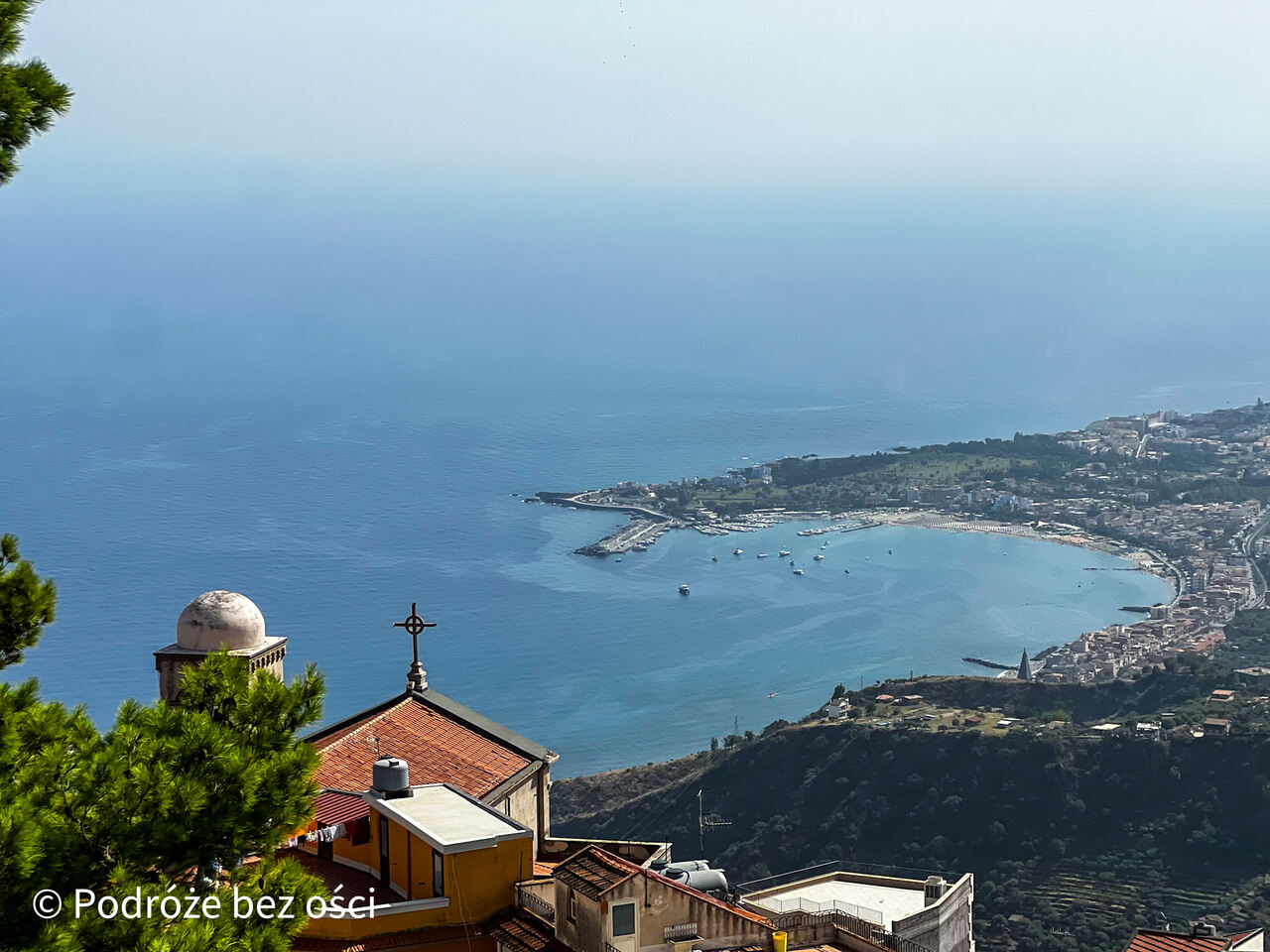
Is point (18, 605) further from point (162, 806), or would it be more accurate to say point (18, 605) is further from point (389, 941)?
point (389, 941)

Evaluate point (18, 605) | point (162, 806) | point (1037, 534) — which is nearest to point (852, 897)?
point (18, 605)

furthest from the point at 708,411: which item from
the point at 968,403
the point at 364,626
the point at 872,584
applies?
the point at 364,626

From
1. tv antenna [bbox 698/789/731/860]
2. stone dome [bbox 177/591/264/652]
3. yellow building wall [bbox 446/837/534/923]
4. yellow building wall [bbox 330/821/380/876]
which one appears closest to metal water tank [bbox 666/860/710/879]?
yellow building wall [bbox 446/837/534/923]

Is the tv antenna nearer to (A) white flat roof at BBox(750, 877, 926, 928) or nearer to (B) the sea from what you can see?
(B) the sea

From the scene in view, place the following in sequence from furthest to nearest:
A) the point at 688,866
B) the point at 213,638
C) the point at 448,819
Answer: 1. the point at 213,638
2. the point at 688,866
3. the point at 448,819

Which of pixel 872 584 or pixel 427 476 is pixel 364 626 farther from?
pixel 427 476

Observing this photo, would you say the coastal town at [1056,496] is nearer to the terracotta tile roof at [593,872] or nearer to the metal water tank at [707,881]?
the metal water tank at [707,881]
